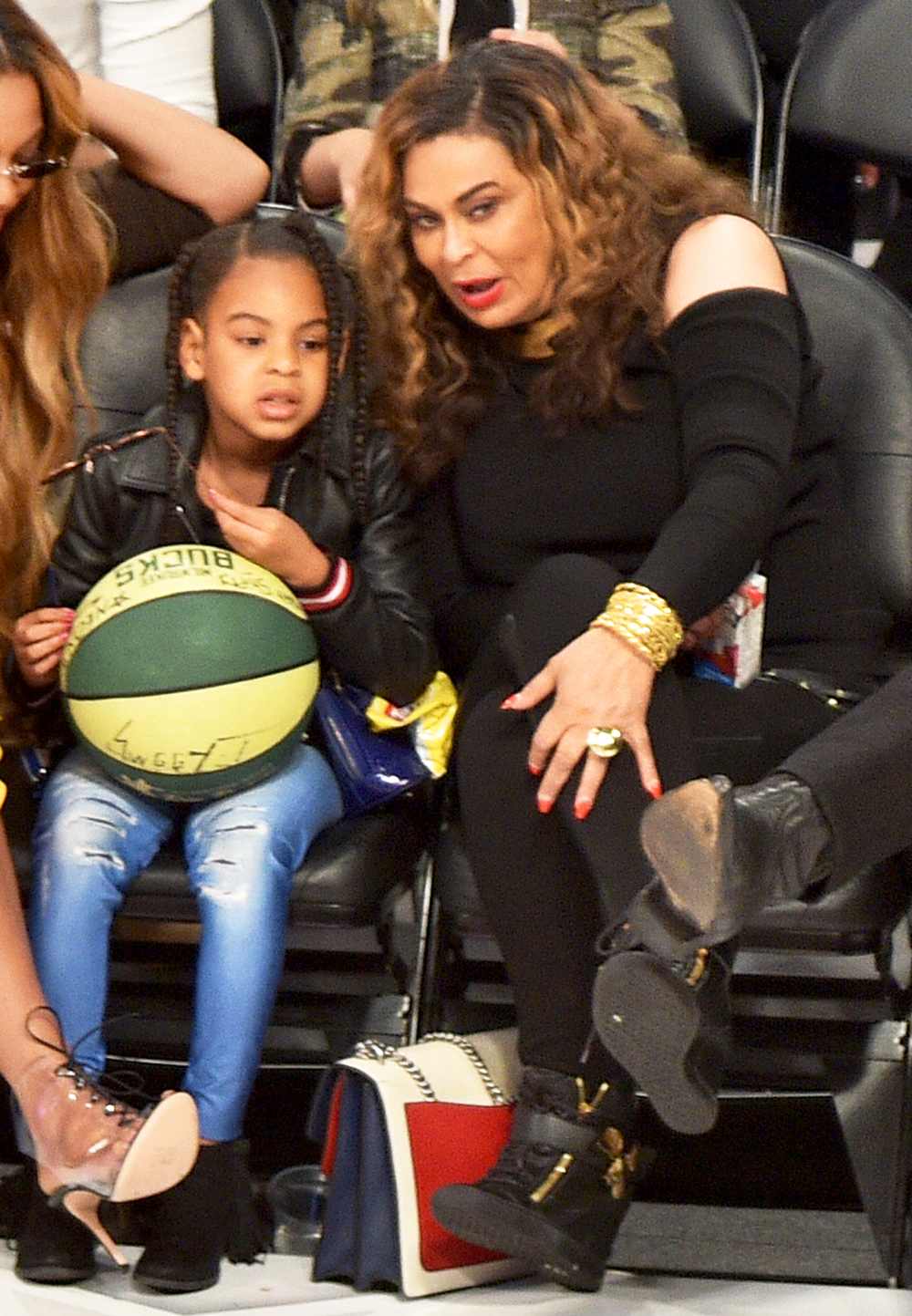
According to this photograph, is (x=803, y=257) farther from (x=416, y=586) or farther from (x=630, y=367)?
(x=416, y=586)

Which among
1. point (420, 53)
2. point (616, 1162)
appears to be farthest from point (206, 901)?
point (420, 53)

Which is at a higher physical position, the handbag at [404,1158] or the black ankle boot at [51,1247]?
the handbag at [404,1158]

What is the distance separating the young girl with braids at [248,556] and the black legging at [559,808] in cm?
21

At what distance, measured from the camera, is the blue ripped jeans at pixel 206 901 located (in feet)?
7.47

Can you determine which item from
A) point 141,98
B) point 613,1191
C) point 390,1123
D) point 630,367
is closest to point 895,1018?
point 613,1191

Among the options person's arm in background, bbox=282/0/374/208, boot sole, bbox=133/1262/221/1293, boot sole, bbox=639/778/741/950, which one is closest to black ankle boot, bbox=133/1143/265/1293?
boot sole, bbox=133/1262/221/1293

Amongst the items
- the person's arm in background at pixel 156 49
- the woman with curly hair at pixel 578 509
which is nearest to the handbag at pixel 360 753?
the woman with curly hair at pixel 578 509

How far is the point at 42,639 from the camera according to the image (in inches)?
97.6

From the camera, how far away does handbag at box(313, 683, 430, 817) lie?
2521mm

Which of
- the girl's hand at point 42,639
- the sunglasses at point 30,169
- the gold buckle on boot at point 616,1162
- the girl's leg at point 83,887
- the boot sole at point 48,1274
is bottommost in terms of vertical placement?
the boot sole at point 48,1274

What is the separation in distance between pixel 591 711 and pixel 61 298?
3.07 feet

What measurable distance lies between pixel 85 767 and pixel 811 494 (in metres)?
0.95

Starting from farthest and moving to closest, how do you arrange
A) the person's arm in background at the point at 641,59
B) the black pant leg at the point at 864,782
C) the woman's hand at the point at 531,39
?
the person's arm in background at the point at 641,59 → the woman's hand at the point at 531,39 → the black pant leg at the point at 864,782

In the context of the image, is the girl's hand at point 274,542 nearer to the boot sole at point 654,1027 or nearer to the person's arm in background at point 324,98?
the boot sole at point 654,1027
